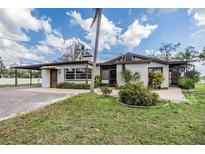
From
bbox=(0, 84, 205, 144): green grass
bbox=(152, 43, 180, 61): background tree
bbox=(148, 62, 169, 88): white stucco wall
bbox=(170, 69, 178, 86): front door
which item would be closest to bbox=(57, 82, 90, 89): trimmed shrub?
bbox=(148, 62, 169, 88): white stucco wall

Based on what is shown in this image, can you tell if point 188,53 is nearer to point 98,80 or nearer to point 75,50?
point 98,80

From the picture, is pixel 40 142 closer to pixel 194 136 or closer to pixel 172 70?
pixel 194 136

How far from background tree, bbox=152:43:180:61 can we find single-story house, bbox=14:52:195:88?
1622 centimetres

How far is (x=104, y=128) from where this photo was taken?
3.88 m

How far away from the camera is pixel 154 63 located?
15.8 metres

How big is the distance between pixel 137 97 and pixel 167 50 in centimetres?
3188

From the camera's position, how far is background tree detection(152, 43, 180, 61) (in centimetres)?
3278

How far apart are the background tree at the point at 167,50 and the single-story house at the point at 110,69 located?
1622 centimetres

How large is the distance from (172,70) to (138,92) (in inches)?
582

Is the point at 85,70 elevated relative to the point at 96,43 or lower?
lower

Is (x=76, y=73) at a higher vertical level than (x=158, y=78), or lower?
higher

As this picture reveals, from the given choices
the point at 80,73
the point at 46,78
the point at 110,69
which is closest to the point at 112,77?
the point at 110,69
